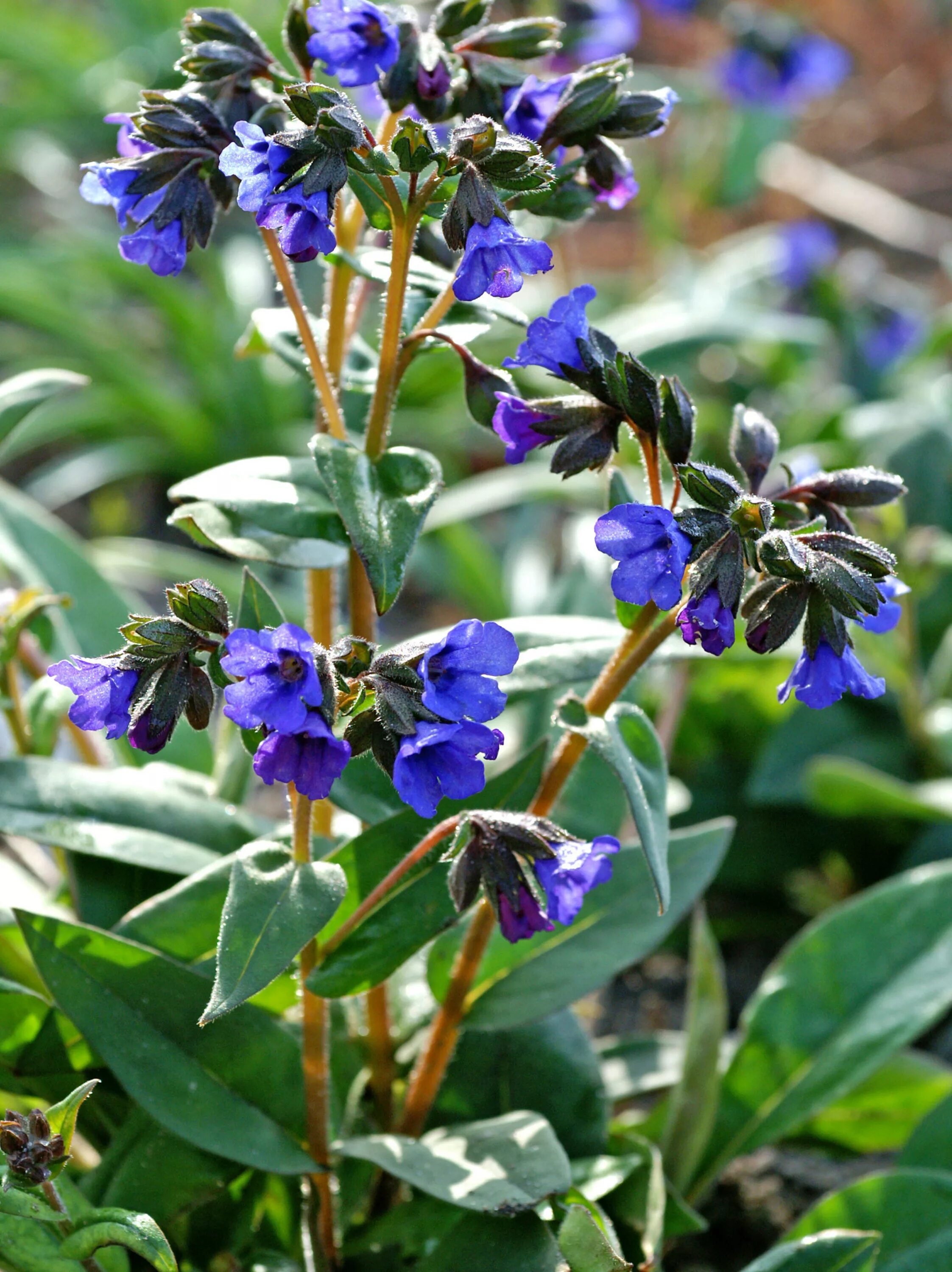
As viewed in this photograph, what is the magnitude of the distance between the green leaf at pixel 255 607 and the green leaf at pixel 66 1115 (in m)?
0.41

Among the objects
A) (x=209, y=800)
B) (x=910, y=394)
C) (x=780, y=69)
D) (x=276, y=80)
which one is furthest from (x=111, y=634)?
(x=780, y=69)

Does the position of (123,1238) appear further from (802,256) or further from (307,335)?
(802,256)

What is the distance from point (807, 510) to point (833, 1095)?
765 millimetres

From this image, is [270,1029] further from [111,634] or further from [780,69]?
[780,69]

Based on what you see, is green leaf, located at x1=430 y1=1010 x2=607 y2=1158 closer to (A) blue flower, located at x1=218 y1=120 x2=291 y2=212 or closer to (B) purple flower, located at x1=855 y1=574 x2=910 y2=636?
(B) purple flower, located at x1=855 y1=574 x2=910 y2=636

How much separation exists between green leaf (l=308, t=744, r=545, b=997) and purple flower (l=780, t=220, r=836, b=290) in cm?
235

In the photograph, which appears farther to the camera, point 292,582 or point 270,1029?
point 292,582

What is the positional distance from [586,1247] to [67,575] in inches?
46.2

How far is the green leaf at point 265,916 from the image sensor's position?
1021 mm

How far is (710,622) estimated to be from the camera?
40.4 inches

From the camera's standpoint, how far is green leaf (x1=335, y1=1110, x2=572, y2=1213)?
118 cm

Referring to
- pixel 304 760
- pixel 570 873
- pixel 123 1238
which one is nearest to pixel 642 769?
pixel 570 873

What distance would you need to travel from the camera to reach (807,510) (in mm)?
1208

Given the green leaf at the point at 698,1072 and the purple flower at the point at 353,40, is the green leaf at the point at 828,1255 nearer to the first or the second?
the green leaf at the point at 698,1072
